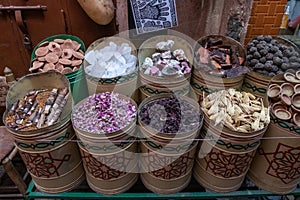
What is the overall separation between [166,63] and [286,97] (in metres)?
0.86

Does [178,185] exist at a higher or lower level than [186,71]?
lower

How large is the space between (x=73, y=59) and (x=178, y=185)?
1243 millimetres

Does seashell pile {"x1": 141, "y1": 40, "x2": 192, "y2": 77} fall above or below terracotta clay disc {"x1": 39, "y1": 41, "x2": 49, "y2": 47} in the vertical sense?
below

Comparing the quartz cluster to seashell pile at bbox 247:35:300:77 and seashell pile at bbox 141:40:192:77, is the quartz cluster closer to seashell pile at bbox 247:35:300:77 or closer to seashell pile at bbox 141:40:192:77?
seashell pile at bbox 141:40:192:77

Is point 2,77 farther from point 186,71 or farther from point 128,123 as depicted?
point 186,71

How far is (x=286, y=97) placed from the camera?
6.18ft

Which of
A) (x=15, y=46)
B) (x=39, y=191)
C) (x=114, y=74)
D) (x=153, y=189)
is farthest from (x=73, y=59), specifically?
(x=153, y=189)

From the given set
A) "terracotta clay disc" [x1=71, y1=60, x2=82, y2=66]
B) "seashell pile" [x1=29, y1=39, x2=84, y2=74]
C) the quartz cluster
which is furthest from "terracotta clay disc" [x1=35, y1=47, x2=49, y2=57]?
the quartz cluster

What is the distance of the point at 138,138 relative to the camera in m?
1.88

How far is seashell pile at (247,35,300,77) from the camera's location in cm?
204

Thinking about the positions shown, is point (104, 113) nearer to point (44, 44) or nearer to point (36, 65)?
point (36, 65)

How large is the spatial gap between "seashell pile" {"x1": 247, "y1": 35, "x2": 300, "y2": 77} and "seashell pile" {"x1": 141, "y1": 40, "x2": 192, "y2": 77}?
0.50 metres

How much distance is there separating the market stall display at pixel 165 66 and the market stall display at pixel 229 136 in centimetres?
23

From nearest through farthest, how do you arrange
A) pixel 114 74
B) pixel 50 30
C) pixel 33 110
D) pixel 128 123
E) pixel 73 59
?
1. pixel 128 123
2. pixel 33 110
3. pixel 114 74
4. pixel 73 59
5. pixel 50 30
